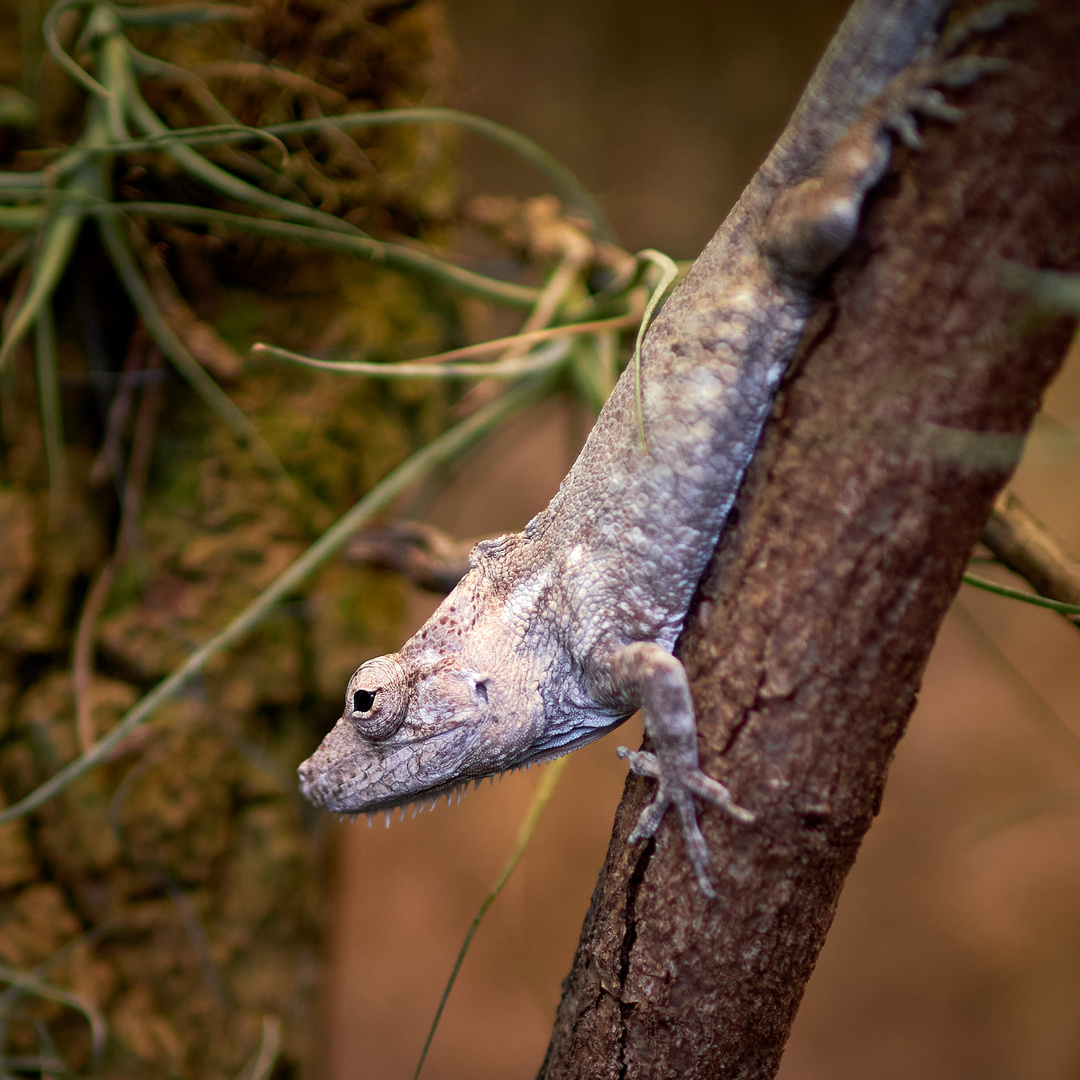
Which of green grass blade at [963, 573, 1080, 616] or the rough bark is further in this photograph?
green grass blade at [963, 573, 1080, 616]

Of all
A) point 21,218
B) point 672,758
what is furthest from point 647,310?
point 21,218

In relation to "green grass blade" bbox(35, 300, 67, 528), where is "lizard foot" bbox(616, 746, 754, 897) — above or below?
above

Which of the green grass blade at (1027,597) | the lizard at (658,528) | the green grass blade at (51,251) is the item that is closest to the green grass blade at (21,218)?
the green grass blade at (51,251)

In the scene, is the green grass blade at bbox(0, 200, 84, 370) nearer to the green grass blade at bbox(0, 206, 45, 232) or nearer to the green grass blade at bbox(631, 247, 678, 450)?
the green grass blade at bbox(0, 206, 45, 232)

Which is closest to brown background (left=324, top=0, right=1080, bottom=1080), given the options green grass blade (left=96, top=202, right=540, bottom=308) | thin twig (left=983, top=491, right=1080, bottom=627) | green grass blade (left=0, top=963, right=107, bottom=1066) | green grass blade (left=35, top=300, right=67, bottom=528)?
green grass blade (left=0, top=963, right=107, bottom=1066)

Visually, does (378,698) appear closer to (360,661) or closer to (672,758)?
(672,758)

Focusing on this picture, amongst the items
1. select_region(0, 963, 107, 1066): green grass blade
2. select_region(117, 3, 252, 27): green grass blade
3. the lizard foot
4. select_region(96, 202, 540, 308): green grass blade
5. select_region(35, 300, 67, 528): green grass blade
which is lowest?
select_region(0, 963, 107, 1066): green grass blade

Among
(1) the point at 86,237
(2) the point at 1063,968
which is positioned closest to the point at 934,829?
(2) the point at 1063,968
